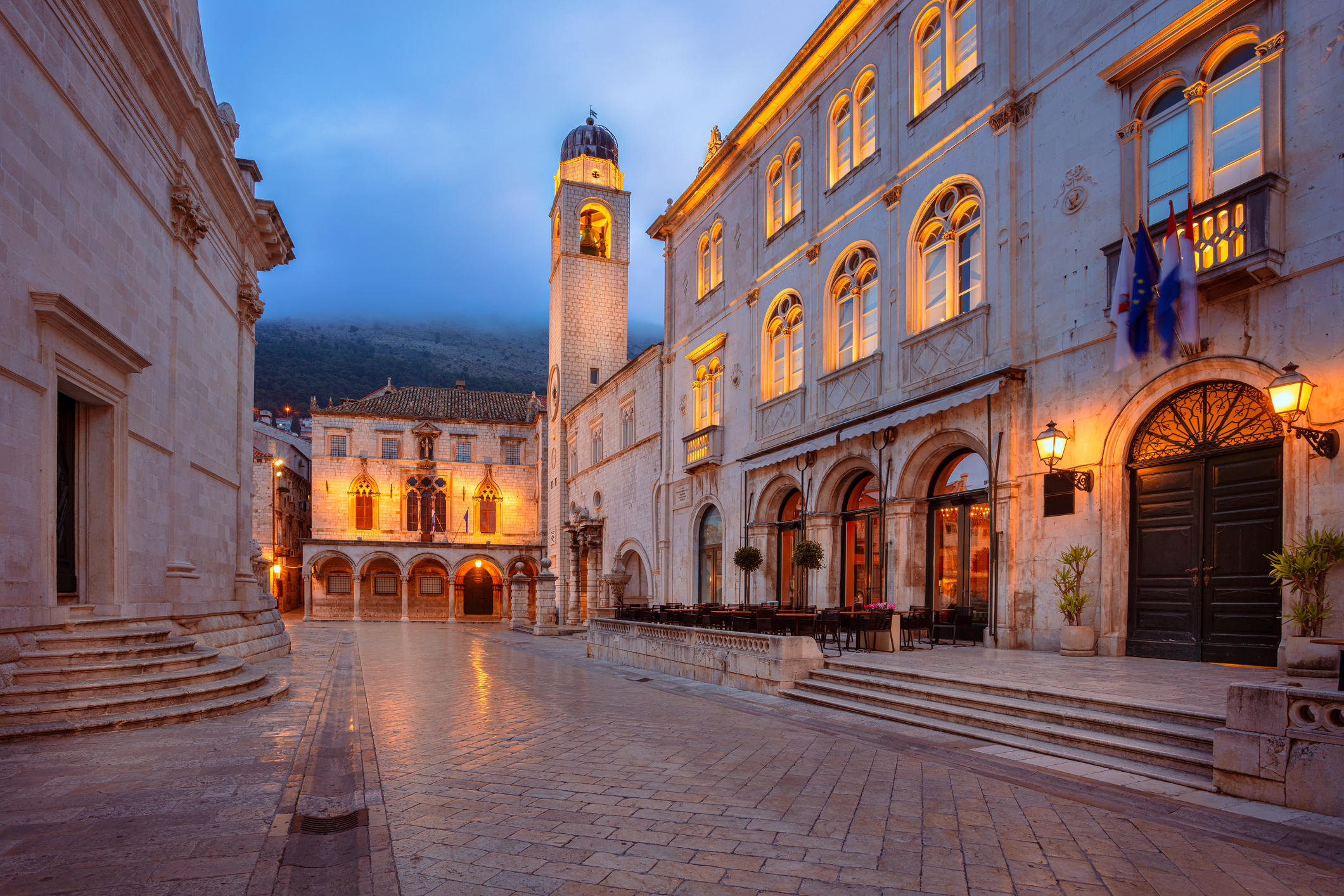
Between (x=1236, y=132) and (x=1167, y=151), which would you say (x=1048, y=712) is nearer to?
(x=1236, y=132)

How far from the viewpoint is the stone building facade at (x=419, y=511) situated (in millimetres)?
46969

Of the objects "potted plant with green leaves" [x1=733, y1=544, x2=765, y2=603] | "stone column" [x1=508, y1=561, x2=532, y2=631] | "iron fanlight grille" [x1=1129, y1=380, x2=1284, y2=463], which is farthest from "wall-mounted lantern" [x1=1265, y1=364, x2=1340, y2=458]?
"stone column" [x1=508, y1=561, x2=532, y2=631]

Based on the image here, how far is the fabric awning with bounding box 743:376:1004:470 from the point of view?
1266cm

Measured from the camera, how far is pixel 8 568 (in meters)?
7.93

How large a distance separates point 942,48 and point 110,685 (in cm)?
1612

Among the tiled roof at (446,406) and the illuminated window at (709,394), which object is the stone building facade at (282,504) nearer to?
the tiled roof at (446,406)

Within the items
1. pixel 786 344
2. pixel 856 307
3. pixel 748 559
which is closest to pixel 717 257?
pixel 786 344

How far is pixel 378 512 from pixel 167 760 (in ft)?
145

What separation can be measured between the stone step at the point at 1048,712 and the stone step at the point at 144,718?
7379mm

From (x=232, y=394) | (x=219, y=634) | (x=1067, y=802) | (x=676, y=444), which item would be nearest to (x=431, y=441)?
(x=676, y=444)

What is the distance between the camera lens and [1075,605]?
35.1 ft

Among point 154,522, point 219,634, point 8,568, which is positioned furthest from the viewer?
point 219,634

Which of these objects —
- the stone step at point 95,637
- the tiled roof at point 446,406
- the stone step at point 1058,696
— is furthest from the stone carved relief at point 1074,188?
the tiled roof at point 446,406

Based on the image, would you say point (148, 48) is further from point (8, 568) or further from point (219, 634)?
point (219, 634)
